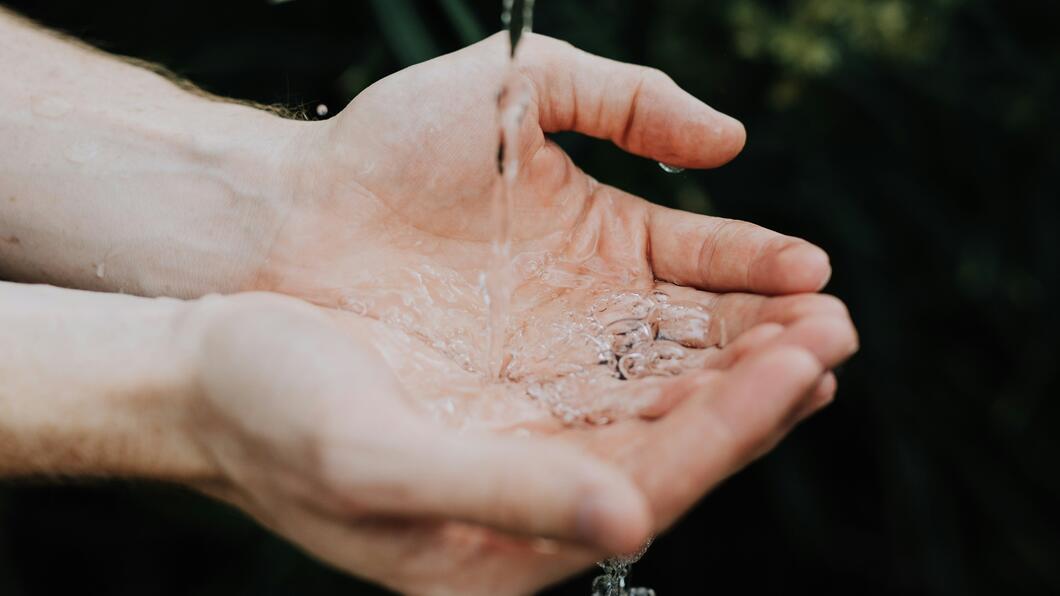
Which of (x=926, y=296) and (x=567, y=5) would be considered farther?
(x=926, y=296)

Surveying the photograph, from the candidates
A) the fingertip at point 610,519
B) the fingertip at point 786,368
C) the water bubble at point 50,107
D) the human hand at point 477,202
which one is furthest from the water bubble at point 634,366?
the water bubble at point 50,107

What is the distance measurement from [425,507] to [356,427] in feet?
0.25

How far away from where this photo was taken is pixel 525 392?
3.17 ft

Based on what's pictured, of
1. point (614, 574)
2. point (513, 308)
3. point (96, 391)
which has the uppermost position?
point (513, 308)

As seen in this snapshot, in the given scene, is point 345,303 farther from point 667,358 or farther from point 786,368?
point 786,368

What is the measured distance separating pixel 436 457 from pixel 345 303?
0.46 metres

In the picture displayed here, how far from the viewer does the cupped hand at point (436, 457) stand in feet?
2.11

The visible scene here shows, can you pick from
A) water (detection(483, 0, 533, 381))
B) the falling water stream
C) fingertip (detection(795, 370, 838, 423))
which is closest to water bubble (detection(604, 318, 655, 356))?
the falling water stream

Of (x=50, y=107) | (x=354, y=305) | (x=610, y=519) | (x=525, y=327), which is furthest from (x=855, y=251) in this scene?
(x=50, y=107)

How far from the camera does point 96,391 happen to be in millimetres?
875

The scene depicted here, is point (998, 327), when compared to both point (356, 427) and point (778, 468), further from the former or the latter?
point (356, 427)

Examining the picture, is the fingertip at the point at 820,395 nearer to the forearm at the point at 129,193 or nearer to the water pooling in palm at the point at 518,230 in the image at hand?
the water pooling in palm at the point at 518,230

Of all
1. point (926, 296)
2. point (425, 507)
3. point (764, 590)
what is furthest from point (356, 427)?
point (926, 296)

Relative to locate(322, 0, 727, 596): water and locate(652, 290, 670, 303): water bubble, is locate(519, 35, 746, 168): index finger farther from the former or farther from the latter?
locate(652, 290, 670, 303): water bubble
